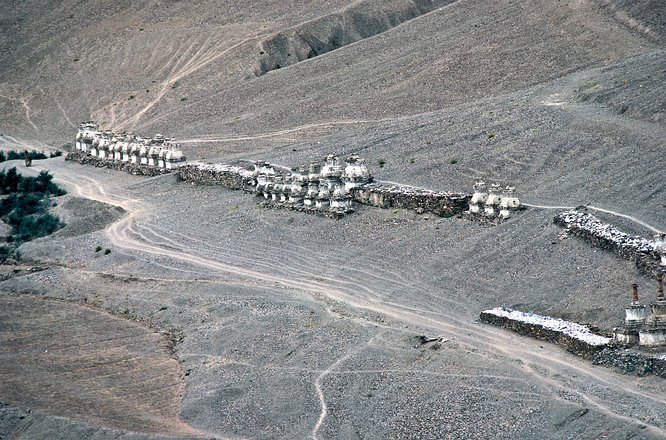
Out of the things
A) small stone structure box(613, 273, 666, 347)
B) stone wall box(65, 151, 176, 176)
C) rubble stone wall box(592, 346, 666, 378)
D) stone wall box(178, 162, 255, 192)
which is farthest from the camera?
stone wall box(65, 151, 176, 176)

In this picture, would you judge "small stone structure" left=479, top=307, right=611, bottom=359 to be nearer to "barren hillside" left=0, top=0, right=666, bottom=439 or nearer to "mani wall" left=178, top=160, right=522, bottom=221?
"barren hillside" left=0, top=0, right=666, bottom=439

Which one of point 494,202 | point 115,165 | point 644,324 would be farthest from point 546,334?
point 115,165

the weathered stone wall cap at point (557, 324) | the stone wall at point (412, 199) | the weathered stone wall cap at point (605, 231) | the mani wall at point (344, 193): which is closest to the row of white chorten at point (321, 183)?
the mani wall at point (344, 193)

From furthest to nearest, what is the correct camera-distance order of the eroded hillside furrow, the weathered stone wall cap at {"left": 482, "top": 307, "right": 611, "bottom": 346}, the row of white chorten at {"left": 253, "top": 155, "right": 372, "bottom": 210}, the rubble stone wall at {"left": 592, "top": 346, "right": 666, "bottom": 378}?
the eroded hillside furrow, the row of white chorten at {"left": 253, "top": 155, "right": 372, "bottom": 210}, the weathered stone wall cap at {"left": 482, "top": 307, "right": 611, "bottom": 346}, the rubble stone wall at {"left": 592, "top": 346, "right": 666, "bottom": 378}

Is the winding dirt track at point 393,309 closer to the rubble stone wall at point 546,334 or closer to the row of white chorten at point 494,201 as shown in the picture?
the rubble stone wall at point 546,334

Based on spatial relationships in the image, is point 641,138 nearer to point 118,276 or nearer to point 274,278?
point 274,278

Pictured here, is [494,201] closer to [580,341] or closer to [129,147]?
[580,341]

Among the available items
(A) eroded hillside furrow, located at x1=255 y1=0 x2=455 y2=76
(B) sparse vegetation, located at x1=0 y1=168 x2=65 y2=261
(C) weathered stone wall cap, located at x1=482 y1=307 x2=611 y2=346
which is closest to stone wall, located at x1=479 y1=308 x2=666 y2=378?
(C) weathered stone wall cap, located at x1=482 y1=307 x2=611 y2=346

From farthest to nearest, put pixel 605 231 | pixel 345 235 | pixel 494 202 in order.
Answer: pixel 345 235, pixel 494 202, pixel 605 231

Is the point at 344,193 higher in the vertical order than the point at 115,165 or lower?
higher
